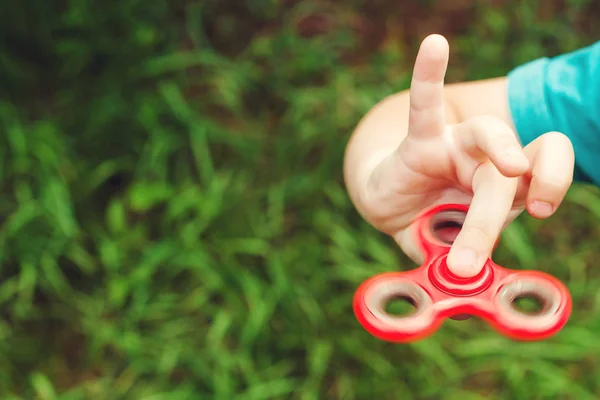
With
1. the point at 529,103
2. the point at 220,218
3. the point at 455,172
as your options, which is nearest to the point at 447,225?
the point at 455,172

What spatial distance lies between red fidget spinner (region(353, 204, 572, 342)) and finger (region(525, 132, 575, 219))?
0.17 ft

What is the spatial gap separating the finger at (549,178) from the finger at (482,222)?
0.02m

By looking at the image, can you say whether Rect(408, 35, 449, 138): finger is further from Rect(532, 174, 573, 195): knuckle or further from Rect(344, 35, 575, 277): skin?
Rect(532, 174, 573, 195): knuckle

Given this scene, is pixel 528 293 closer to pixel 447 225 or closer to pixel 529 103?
pixel 447 225

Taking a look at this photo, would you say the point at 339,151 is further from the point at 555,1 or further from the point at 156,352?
the point at 555,1

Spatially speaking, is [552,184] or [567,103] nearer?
[552,184]

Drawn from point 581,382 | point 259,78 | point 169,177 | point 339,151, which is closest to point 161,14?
point 259,78

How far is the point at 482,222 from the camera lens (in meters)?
0.50

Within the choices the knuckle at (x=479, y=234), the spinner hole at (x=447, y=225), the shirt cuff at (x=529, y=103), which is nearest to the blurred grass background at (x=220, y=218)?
the shirt cuff at (x=529, y=103)

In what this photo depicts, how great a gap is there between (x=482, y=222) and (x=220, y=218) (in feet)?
3.21

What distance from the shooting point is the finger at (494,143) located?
1.58 ft

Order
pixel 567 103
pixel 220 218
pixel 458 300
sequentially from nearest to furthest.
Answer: pixel 458 300 → pixel 567 103 → pixel 220 218

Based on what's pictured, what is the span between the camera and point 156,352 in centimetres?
134

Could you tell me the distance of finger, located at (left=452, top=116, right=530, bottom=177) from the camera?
48 cm
